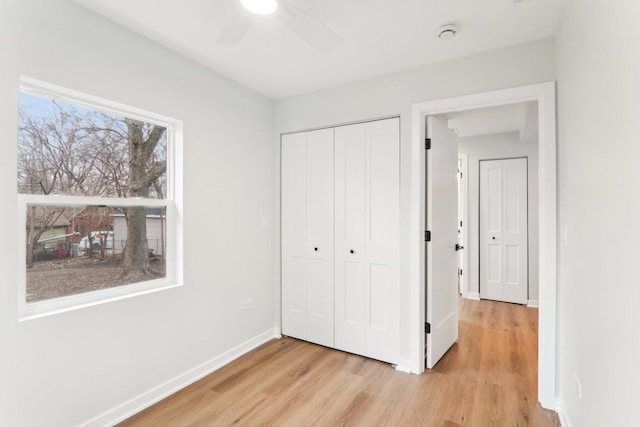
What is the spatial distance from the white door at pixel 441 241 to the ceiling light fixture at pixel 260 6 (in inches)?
66.1

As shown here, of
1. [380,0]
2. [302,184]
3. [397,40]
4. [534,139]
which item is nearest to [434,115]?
[397,40]

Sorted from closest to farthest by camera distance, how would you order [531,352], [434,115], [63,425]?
[63,425]
[434,115]
[531,352]

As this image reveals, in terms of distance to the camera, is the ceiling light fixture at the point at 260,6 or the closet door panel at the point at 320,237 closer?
the ceiling light fixture at the point at 260,6

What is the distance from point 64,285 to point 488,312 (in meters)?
4.49

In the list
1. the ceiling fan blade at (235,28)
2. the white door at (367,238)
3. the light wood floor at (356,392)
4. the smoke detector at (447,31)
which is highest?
the smoke detector at (447,31)

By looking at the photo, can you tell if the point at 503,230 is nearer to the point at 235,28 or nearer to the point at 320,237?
the point at 320,237

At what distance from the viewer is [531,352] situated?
118 inches

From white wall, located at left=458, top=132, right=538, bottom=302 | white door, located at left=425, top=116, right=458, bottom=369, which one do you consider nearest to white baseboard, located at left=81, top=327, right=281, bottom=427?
white door, located at left=425, top=116, right=458, bottom=369

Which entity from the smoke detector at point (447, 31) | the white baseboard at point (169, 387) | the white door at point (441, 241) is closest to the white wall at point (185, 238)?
the white baseboard at point (169, 387)

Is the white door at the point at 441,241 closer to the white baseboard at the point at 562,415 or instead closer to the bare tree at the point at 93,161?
the white baseboard at the point at 562,415

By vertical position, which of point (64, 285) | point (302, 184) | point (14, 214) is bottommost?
point (64, 285)

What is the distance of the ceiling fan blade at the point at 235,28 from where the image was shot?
1524 mm

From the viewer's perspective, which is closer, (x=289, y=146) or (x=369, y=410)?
(x=369, y=410)

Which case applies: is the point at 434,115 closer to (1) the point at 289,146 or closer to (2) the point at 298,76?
(2) the point at 298,76
